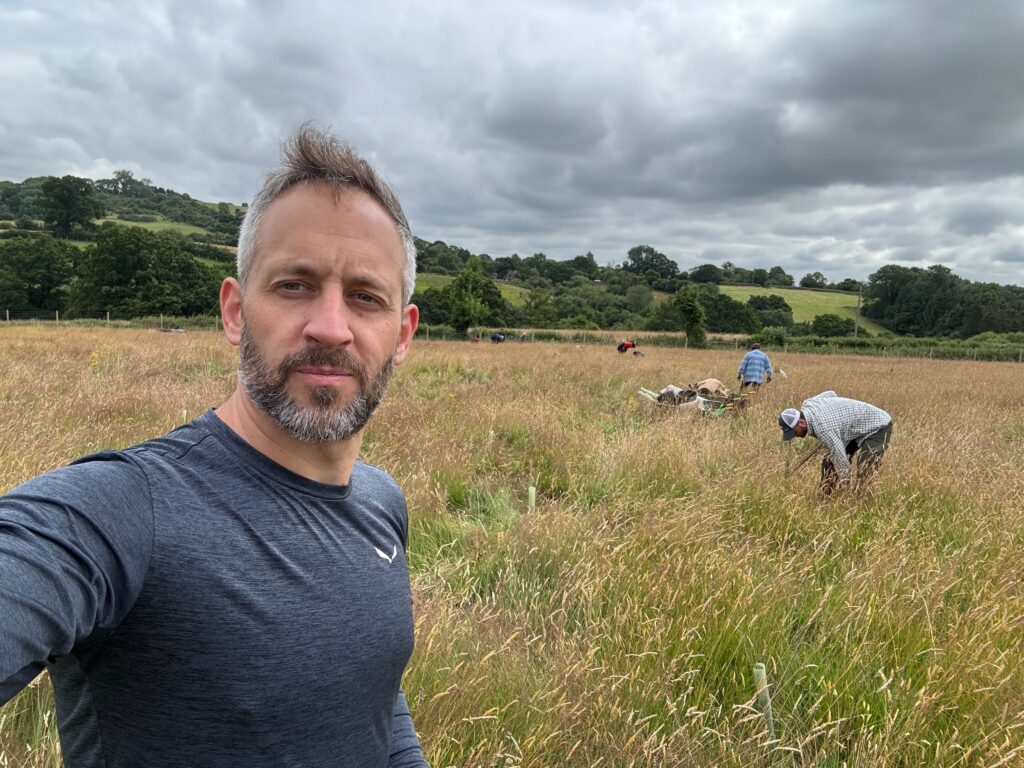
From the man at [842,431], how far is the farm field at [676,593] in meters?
0.20

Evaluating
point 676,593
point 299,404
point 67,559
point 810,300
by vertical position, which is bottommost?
point 676,593

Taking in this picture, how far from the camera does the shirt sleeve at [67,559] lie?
0.75m

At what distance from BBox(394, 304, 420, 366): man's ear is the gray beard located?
9.7 inches

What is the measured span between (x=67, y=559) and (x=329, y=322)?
23.3 inches

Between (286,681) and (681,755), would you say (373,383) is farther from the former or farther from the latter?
(681,755)

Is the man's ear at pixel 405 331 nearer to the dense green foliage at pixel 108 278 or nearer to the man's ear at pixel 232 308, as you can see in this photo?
the man's ear at pixel 232 308

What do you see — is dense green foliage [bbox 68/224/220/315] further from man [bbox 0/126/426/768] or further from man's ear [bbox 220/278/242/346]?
man [bbox 0/126/426/768]

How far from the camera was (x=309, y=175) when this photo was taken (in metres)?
1.22

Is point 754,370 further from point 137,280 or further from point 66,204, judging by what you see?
point 66,204

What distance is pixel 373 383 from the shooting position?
127 centimetres

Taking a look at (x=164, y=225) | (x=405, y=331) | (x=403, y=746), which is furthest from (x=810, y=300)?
(x=164, y=225)

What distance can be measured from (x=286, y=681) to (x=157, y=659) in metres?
0.21

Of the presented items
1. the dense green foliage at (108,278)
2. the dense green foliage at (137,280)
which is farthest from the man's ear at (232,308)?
the dense green foliage at (137,280)

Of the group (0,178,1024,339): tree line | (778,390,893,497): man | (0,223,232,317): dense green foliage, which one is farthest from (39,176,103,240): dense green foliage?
(778,390,893,497): man
